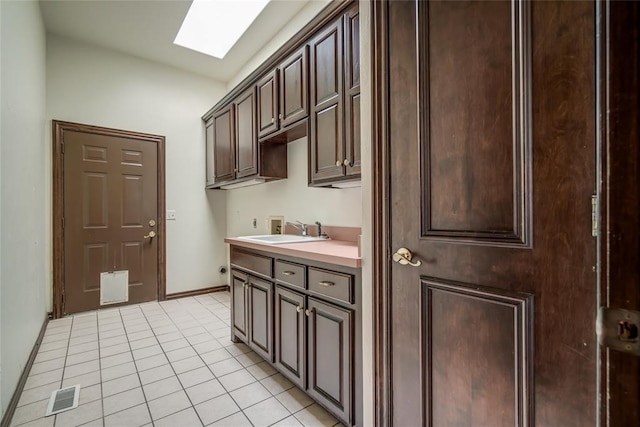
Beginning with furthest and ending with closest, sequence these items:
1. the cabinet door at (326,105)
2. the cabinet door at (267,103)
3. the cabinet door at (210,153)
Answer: the cabinet door at (210,153)
the cabinet door at (267,103)
the cabinet door at (326,105)

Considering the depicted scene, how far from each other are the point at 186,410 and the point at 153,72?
3.65m

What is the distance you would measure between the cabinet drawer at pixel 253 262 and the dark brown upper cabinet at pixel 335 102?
0.62m

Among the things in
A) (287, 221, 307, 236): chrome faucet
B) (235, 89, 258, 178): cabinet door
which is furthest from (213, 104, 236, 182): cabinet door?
(287, 221, 307, 236): chrome faucet

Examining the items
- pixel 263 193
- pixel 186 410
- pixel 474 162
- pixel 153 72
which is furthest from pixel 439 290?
pixel 153 72

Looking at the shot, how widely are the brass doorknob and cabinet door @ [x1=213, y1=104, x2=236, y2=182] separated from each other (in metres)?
2.35

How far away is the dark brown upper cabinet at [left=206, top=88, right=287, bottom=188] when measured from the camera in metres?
2.70

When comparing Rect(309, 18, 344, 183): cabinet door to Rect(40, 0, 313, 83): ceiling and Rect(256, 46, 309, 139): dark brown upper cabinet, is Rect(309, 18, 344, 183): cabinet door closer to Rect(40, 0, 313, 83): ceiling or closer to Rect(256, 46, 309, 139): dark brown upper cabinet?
Rect(256, 46, 309, 139): dark brown upper cabinet

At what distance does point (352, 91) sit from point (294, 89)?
0.64 metres

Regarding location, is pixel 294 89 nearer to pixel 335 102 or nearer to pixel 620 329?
pixel 335 102

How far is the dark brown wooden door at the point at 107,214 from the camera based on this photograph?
10.2ft

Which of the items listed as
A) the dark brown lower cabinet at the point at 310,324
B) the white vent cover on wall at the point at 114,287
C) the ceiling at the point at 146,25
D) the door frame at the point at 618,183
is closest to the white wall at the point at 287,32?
the ceiling at the point at 146,25

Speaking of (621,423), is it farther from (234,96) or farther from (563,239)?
(234,96)

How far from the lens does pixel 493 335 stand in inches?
35.2

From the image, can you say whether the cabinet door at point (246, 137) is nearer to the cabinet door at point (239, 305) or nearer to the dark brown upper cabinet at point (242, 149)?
the dark brown upper cabinet at point (242, 149)
